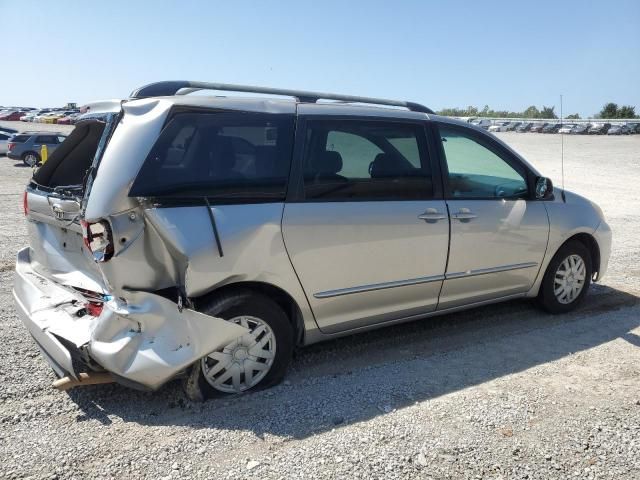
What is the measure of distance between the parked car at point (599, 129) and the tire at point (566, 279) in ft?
193

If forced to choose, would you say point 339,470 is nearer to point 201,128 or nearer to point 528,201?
point 201,128

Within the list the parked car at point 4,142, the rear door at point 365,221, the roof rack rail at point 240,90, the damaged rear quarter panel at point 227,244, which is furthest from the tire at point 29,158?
the damaged rear quarter panel at point 227,244

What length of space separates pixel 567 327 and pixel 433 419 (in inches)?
86.5

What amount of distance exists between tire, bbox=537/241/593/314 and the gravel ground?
35cm

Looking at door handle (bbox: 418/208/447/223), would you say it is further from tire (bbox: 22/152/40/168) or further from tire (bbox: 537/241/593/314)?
tire (bbox: 22/152/40/168)

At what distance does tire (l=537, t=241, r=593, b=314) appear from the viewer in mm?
5078

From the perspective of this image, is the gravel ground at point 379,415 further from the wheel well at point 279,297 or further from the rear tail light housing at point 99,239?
the rear tail light housing at point 99,239

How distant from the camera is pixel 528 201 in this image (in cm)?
479

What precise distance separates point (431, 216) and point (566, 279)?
1.88m

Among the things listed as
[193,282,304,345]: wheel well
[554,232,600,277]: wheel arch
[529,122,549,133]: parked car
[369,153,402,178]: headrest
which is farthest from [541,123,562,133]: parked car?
[193,282,304,345]: wheel well

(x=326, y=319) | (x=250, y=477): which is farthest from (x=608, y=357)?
(x=250, y=477)

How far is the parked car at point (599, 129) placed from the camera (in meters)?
56.8

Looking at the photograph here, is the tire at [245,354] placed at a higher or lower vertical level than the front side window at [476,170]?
lower

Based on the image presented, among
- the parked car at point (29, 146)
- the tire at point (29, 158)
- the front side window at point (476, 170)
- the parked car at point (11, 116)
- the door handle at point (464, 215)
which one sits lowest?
the door handle at point (464, 215)
